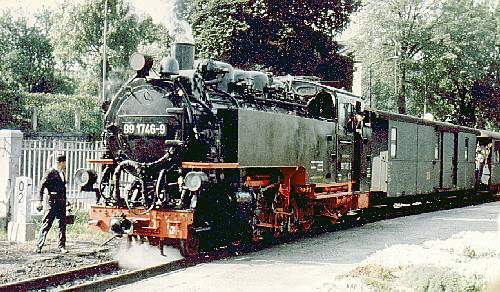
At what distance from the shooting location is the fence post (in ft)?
39.3

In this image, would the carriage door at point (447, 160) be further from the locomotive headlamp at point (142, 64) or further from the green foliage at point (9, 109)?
the green foliage at point (9, 109)

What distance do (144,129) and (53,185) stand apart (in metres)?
1.85

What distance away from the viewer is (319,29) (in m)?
29.3

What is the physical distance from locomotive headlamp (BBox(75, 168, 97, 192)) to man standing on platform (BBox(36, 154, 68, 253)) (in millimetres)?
277

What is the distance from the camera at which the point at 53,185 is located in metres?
10.1

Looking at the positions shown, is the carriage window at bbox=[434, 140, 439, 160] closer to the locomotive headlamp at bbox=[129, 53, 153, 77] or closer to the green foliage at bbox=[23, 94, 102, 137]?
the locomotive headlamp at bbox=[129, 53, 153, 77]

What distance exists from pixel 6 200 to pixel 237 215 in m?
5.00

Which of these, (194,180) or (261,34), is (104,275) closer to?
(194,180)

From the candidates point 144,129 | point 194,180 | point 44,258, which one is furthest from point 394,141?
point 44,258

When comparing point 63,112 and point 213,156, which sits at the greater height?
point 63,112

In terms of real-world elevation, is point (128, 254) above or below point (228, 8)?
below

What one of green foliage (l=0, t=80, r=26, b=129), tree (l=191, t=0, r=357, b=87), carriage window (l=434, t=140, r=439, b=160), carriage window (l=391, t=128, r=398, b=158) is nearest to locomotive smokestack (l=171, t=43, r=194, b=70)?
carriage window (l=391, t=128, r=398, b=158)

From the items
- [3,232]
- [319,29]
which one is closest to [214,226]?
[3,232]

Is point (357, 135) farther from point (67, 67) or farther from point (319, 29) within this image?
point (67, 67)
